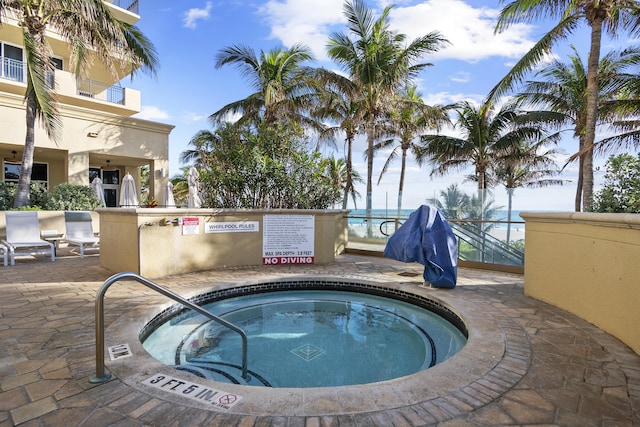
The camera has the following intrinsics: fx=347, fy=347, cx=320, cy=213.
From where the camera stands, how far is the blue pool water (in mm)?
3697

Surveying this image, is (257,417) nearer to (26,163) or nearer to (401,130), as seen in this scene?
(26,163)

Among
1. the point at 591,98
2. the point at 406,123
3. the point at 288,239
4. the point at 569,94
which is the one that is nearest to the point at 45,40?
the point at 288,239

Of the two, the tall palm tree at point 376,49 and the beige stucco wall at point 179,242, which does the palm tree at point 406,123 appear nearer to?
the tall palm tree at point 376,49

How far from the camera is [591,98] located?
10953 millimetres

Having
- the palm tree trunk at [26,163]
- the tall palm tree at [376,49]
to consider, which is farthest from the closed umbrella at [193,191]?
the tall palm tree at [376,49]

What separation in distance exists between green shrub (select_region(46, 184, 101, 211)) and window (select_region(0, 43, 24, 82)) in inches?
309

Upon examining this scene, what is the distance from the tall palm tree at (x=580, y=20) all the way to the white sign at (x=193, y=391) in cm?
1137

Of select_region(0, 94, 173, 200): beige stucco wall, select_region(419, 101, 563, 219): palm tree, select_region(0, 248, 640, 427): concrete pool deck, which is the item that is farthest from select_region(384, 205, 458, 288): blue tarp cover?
select_region(0, 94, 173, 200): beige stucco wall

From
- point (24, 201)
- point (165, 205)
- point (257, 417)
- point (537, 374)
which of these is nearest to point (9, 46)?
point (24, 201)

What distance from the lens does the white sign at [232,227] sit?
23.8ft

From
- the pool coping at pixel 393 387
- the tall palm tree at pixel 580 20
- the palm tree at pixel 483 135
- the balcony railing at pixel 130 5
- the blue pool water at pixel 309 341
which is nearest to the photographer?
the pool coping at pixel 393 387

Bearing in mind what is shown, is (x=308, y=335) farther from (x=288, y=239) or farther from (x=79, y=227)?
(x=79, y=227)

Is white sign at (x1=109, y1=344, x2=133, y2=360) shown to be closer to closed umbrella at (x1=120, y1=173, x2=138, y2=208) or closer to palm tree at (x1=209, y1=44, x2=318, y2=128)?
closed umbrella at (x1=120, y1=173, x2=138, y2=208)

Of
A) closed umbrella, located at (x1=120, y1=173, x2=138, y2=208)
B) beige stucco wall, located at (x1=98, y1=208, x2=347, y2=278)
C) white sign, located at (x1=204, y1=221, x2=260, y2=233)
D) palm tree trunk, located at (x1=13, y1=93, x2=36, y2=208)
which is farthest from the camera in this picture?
palm tree trunk, located at (x1=13, y1=93, x2=36, y2=208)
